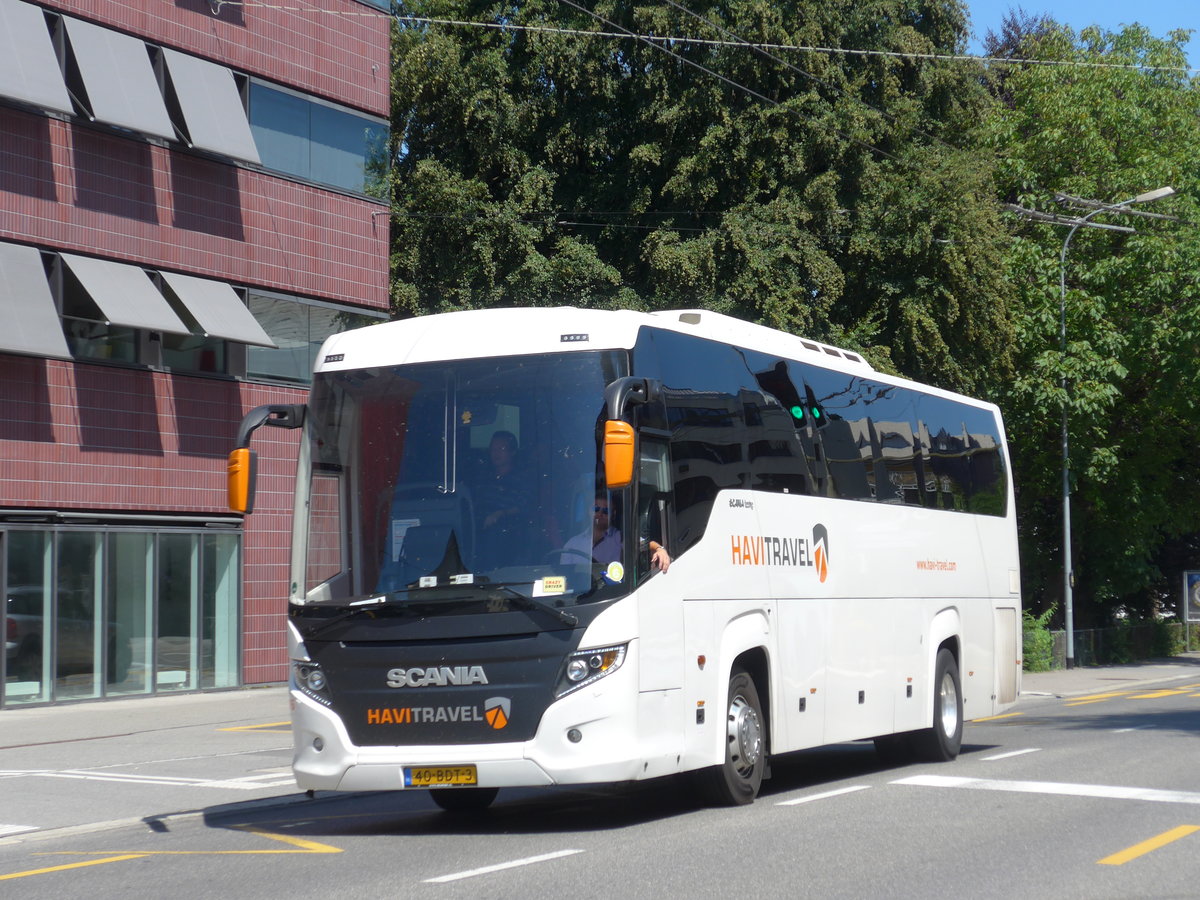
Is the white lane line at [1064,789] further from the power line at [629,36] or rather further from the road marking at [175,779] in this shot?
the power line at [629,36]

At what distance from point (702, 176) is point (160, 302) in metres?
13.1

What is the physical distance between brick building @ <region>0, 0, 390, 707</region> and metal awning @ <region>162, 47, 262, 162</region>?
4 centimetres

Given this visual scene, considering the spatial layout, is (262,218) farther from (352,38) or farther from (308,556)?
(308,556)

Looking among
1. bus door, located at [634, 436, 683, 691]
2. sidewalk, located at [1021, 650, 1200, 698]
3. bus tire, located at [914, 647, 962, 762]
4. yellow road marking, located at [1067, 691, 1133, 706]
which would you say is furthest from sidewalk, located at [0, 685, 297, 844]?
sidewalk, located at [1021, 650, 1200, 698]

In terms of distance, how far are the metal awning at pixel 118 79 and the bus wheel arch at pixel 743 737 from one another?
15698mm

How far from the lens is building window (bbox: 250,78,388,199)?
1062 inches

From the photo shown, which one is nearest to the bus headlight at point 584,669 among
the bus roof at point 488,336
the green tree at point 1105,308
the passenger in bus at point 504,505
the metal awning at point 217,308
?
the passenger in bus at point 504,505

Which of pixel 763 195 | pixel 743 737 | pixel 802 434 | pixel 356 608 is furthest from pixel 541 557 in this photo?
pixel 763 195

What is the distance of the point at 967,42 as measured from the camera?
3847cm

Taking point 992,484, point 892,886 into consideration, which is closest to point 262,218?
point 992,484

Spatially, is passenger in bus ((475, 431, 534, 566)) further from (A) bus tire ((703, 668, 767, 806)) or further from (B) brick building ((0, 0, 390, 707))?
(B) brick building ((0, 0, 390, 707))

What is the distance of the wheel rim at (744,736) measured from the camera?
11.1 meters

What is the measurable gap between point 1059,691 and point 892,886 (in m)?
23.3

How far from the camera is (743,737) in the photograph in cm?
1118
